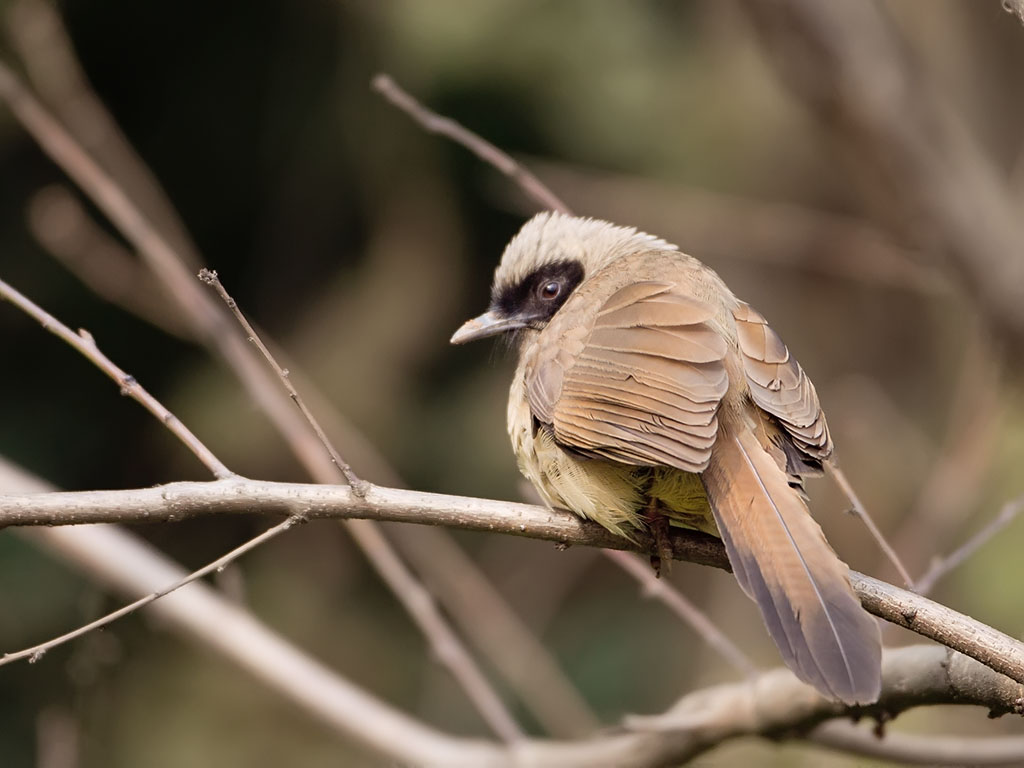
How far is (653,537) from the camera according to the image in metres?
2.68

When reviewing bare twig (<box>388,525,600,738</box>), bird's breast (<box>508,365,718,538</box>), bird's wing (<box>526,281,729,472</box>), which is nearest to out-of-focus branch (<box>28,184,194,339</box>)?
bare twig (<box>388,525,600,738</box>)

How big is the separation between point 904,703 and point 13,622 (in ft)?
15.0

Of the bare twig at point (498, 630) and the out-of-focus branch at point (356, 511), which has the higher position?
the bare twig at point (498, 630)

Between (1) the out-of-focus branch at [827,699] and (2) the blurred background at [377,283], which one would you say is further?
(2) the blurred background at [377,283]

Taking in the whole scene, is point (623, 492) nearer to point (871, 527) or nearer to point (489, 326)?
point (871, 527)

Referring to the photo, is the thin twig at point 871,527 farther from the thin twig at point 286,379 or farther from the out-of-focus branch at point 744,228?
the out-of-focus branch at point 744,228

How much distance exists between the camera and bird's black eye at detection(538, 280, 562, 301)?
3668mm

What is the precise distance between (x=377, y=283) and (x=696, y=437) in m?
4.17

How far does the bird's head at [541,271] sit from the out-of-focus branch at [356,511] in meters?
1.31

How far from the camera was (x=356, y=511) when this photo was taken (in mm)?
2240

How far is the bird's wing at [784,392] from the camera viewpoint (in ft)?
8.94

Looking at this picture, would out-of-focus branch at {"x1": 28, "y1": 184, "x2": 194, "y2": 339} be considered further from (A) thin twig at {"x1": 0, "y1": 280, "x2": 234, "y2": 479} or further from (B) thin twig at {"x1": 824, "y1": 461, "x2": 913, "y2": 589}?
(B) thin twig at {"x1": 824, "y1": 461, "x2": 913, "y2": 589}

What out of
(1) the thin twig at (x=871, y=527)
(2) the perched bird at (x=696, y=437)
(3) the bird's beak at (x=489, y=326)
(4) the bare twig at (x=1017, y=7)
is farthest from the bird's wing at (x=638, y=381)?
(4) the bare twig at (x=1017, y=7)

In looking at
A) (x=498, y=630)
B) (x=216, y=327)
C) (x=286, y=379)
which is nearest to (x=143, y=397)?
(x=286, y=379)
